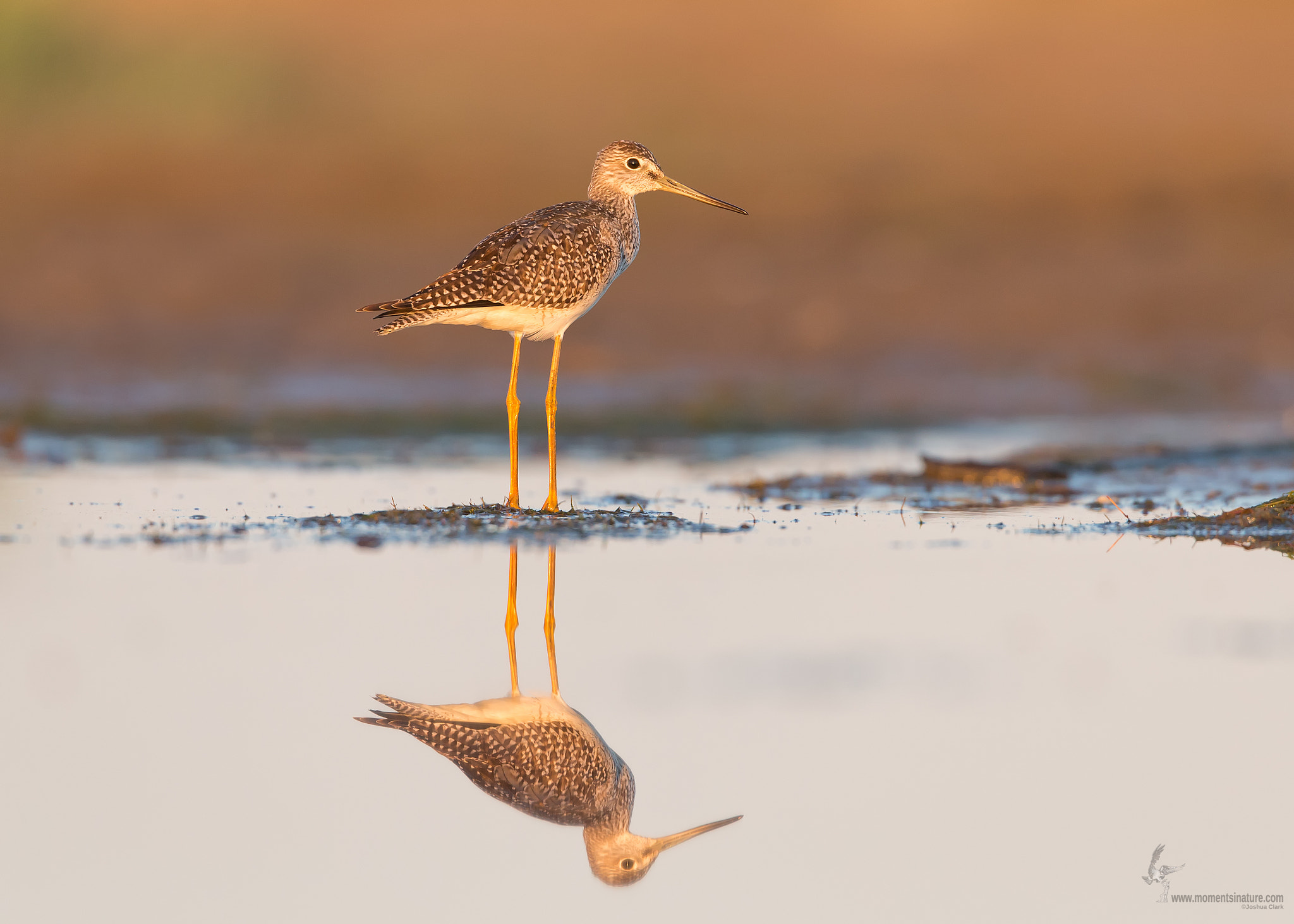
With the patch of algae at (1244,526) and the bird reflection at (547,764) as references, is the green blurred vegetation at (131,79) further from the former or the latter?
the bird reflection at (547,764)

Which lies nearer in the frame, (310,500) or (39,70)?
(310,500)

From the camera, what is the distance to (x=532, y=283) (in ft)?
29.8

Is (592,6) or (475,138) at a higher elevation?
(592,6)

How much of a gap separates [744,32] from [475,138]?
4.55 m

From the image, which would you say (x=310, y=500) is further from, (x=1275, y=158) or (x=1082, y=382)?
(x=1275, y=158)

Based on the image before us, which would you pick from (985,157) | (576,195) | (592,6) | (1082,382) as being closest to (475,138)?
(576,195)

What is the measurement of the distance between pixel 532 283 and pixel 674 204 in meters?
10.2

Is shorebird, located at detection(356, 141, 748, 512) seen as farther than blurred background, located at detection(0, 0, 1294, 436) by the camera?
No

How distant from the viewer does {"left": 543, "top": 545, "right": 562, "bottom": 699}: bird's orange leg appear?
19.2 ft

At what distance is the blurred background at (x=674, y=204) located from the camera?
15.9m

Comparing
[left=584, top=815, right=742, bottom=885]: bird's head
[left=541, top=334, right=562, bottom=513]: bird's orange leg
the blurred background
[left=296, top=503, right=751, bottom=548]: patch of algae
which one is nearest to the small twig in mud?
[left=296, top=503, right=751, bottom=548]: patch of algae

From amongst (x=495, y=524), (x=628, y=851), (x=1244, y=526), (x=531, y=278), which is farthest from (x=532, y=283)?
(x=628, y=851)

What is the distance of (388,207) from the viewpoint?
747 inches

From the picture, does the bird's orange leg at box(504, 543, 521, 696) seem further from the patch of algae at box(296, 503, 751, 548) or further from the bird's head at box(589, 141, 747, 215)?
the bird's head at box(589, 141, 747, 215)
